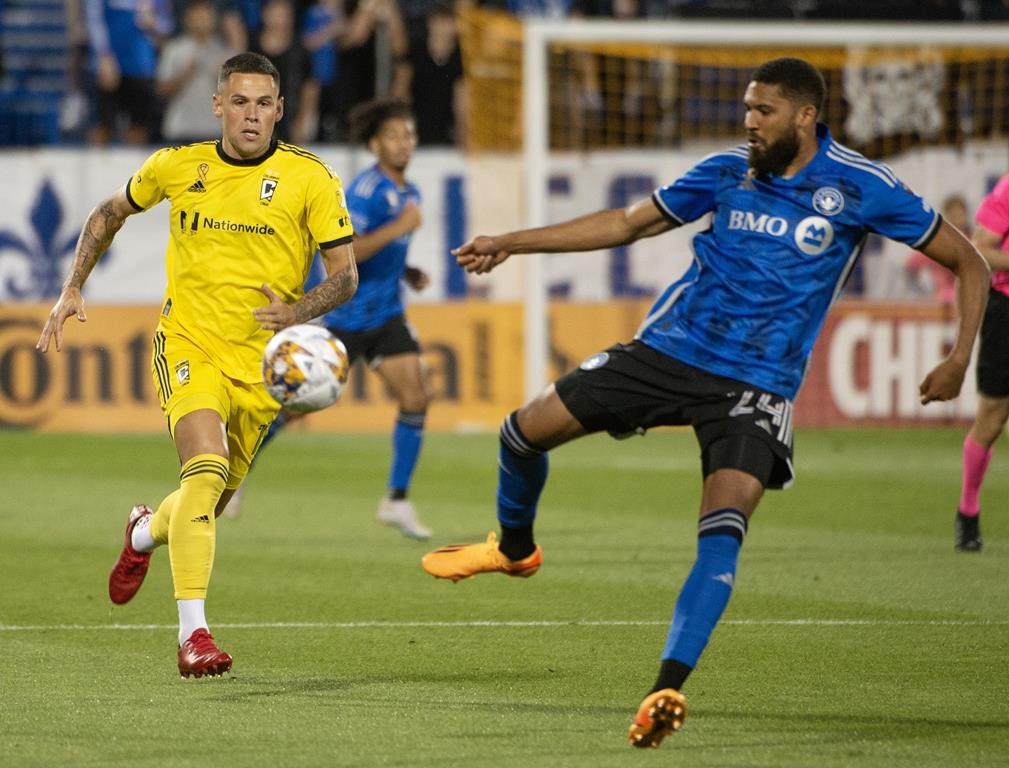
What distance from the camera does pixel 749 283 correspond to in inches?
243

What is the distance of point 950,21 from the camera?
18.5 meters

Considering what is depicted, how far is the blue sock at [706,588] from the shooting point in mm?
5539

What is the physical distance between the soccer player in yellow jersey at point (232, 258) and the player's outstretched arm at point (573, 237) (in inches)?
27.2

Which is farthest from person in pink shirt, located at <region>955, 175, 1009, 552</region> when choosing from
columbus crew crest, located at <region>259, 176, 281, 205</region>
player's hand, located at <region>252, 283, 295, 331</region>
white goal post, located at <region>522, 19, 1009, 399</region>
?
white goal post, located at <region>522, 19, 1009, 399</region>

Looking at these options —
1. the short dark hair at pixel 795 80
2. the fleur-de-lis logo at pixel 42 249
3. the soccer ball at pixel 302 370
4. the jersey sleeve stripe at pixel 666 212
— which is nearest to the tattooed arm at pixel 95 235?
the soccer ball at pixel 302 370

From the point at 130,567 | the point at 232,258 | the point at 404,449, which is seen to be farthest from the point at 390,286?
the point at 232,258

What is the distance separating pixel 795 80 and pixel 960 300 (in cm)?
89

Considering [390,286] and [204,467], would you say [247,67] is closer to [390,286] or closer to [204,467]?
[204,467]

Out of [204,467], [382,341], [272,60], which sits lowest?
[382,341]

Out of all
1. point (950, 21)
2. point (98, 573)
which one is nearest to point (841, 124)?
point (950, 21)

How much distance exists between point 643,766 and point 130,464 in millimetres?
10046

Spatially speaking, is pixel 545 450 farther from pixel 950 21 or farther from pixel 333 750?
pixel 950 21

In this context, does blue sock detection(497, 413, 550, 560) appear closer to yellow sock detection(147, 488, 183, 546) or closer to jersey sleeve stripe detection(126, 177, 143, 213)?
yellow sock detection(147, 488, 183, 546)

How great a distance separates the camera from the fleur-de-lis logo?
17.1 meters
